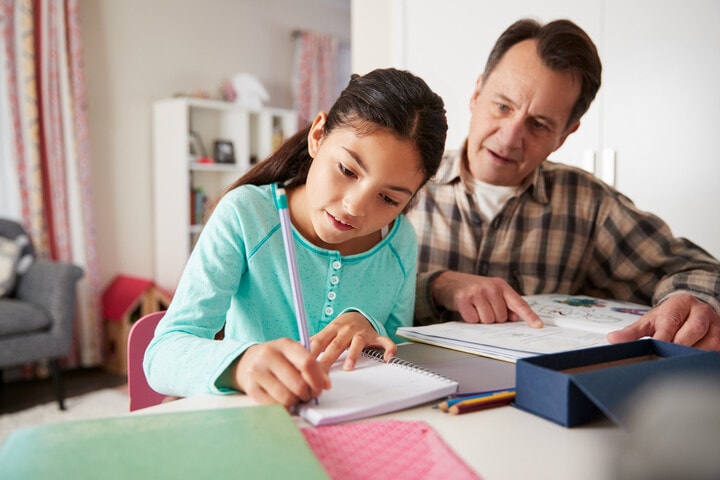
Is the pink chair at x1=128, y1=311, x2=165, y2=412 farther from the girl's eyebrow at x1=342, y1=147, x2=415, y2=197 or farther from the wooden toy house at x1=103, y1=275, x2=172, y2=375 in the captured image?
the wooden toy house at x1=103, y1=275, x2=172, y2=375

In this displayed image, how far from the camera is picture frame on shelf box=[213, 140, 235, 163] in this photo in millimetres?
4562

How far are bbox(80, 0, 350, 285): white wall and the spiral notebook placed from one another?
3859mm

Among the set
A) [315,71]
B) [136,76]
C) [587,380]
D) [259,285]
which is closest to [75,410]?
[136,76]

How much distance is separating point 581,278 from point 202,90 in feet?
12.2

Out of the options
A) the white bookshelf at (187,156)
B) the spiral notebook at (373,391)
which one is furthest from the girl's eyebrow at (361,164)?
the white bookshelf at (187,156)

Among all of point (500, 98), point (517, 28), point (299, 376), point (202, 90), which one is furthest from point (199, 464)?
point (202, 90)

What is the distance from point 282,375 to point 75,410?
2.93m

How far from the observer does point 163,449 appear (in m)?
0.46

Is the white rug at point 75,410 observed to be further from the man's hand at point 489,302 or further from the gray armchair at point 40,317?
the man's hand at point 489,302

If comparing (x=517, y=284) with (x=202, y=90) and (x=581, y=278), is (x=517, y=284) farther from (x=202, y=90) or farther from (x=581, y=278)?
(x=202, y=90)

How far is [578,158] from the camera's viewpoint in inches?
91.3

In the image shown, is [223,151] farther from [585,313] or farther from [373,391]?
[373,391]

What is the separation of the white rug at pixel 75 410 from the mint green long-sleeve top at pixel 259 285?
210 cm

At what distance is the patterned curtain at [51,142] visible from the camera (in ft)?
A: 11.6
